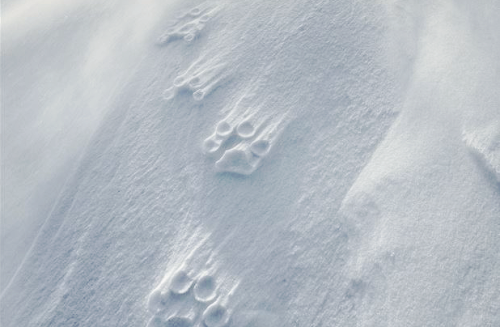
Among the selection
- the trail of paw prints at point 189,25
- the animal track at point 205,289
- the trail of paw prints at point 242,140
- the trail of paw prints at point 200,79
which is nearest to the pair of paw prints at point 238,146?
the trail of paw prints at point 242,140

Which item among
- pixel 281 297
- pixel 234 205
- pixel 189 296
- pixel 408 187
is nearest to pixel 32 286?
pixel 189 296

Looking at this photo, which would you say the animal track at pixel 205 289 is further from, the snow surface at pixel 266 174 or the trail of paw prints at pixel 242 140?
the trail of paw prints at pixel 242 140

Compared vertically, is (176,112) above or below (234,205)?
above

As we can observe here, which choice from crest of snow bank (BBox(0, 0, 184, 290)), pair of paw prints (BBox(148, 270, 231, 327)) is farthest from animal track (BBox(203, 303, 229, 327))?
crest of snow bank (BBox(0, 0, 184, 290))

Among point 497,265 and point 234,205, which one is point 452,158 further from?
point 234,205

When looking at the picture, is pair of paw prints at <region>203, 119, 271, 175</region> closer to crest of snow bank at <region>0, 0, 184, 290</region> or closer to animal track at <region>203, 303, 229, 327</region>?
animal track at <region>203, 303, 229, 327</region>
